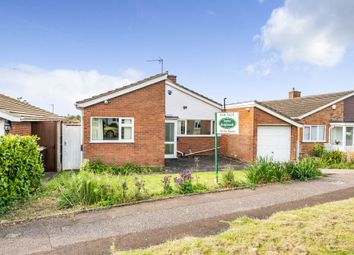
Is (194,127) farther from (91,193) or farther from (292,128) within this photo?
(91,193)

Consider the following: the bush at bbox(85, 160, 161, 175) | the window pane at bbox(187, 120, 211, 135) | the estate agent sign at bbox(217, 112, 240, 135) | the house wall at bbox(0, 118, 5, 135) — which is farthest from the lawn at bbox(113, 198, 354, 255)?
the window pane at bbox(187, 120, 211, 135)

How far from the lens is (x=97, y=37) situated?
15914mm

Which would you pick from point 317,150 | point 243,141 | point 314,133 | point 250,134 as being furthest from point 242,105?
point 314,133

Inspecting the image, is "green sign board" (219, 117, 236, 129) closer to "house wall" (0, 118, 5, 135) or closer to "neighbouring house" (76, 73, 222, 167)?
"neighbouring house" (76, 73, 222, 167)

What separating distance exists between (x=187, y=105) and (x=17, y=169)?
14.0m

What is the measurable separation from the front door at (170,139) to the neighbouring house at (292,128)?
4245 mm

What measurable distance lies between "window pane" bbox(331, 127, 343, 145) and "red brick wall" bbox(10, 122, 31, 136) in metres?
22.0

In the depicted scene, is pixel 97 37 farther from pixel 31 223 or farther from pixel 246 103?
pixel 31 223

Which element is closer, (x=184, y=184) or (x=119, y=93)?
(x=184, y=184)

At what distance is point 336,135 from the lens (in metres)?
22.8

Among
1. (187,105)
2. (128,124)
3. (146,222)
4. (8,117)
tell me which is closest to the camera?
(146,222)

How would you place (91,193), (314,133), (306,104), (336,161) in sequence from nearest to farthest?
(91,193)
(336,161)
(314,133)
(306,104)

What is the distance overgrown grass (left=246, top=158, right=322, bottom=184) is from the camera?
10.1 metres

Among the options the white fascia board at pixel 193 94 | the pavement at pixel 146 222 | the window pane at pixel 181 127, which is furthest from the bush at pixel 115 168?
the white fascia board at pixel 193 94
